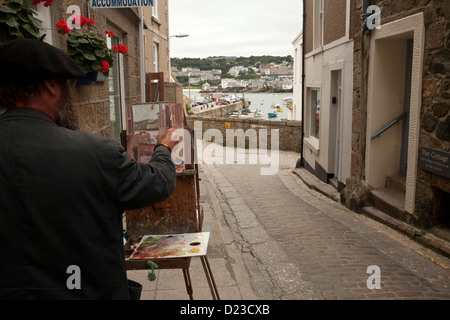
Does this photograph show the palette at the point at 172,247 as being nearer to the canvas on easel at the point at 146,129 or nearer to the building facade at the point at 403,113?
the canvas on easel at the point at 146,129

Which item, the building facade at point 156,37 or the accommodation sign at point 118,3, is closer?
the accommodation sign at point 118,3

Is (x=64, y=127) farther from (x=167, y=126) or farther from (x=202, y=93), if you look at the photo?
(x=202, y=93)

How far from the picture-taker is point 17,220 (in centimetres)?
170

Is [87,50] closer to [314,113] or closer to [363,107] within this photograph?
[363,107]

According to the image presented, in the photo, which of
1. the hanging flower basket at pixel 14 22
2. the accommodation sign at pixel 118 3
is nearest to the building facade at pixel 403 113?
the accommodation sign at pixel 118 3

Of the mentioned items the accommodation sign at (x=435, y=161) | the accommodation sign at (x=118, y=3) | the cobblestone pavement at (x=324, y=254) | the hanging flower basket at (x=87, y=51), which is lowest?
the cobblestone pavement at (x=324, y=254)

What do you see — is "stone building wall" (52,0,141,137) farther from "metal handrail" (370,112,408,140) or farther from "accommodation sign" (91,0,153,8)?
"metal handrail" (370,112,408,140)

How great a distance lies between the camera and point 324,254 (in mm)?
5379

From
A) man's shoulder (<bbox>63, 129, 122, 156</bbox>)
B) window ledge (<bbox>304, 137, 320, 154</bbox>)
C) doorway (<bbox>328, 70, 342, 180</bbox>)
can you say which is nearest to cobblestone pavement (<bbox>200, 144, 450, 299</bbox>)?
doorway (<bbox>328, 70, 342, 180</bbox>)

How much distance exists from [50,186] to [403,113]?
689 cm

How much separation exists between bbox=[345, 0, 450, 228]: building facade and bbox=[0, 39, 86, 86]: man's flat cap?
4.74 metres

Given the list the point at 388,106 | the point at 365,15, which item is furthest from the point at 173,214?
the point at 365,15

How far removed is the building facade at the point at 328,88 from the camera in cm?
932

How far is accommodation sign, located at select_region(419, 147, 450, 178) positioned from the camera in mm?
5185
